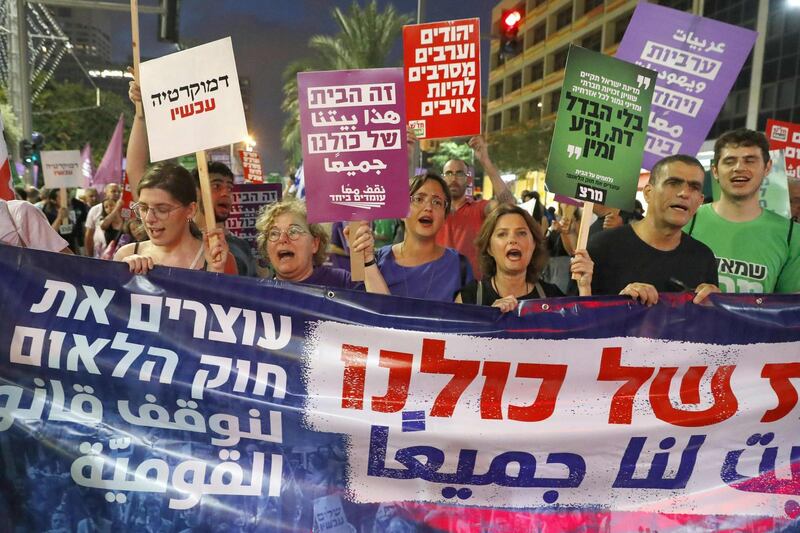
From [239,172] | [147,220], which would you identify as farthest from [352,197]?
[239,172]

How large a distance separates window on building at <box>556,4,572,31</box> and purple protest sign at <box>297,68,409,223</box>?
2131 inches

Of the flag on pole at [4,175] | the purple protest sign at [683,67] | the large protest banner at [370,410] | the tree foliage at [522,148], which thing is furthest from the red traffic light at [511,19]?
the tree foliage at [522,148]

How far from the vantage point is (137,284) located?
9.31 feet

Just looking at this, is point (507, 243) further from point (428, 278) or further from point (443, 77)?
point (443, 77)

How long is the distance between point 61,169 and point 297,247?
32.8ft

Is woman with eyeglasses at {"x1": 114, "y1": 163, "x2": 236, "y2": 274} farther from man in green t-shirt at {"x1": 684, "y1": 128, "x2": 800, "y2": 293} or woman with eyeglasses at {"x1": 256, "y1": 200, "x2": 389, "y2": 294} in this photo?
man in green t-shirt at {"x1": 684, "y1": 128, "x2": 800, "y2": 293}

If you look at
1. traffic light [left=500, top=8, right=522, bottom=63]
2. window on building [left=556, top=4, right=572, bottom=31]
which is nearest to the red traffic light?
traffic light [left=500, top=8, right=522, bottom=63]

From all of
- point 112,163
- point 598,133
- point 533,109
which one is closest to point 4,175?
point 598,133

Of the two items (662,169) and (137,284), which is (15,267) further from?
(662,169)

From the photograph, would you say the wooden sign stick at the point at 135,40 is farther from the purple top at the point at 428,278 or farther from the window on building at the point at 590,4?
the window on building at the point at 590,4

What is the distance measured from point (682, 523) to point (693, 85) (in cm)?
248

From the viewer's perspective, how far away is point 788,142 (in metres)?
6.82

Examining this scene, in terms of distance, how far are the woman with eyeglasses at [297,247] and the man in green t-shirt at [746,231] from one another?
1825 millimetres

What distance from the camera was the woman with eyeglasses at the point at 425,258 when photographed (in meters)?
3.67
